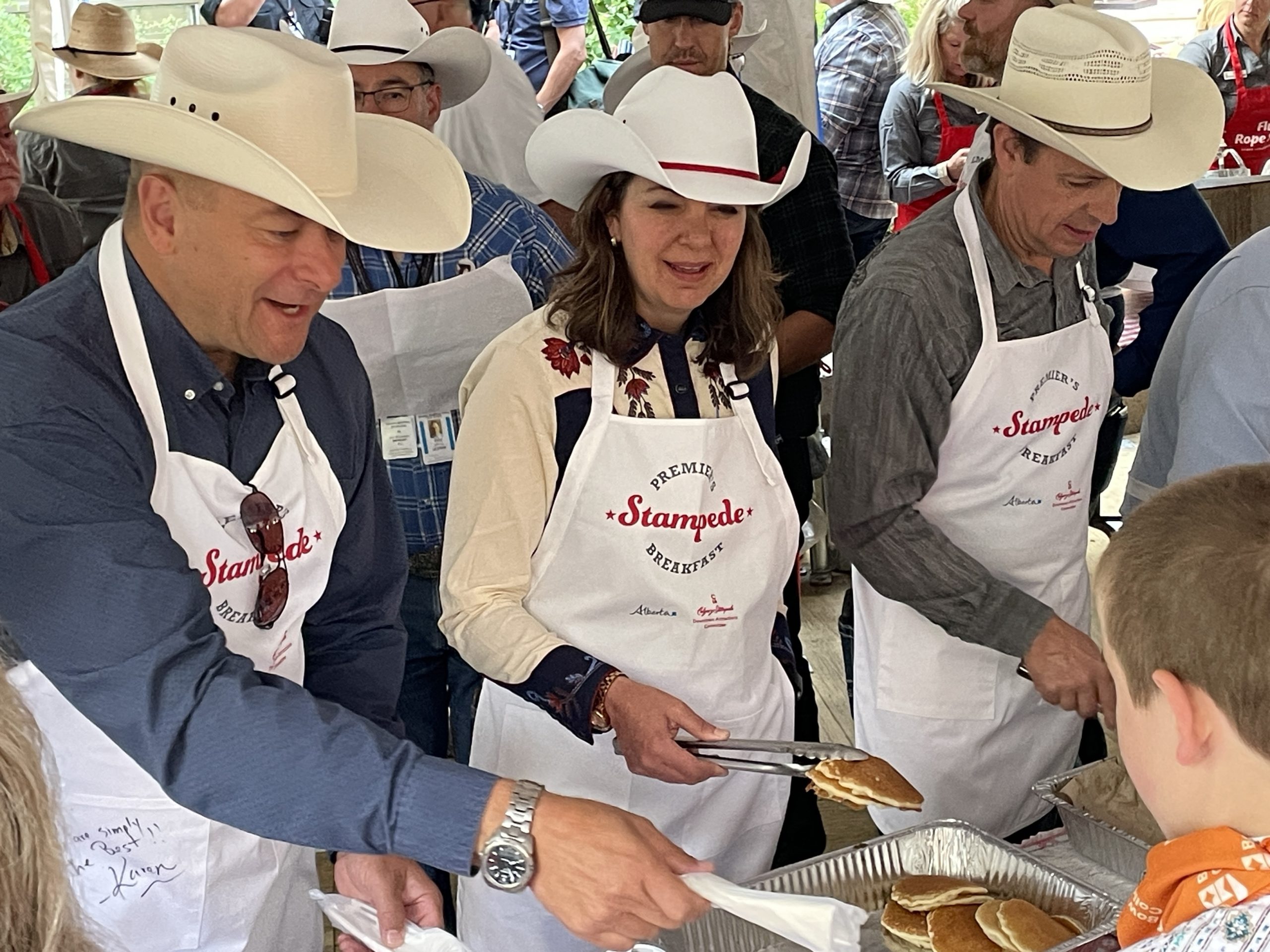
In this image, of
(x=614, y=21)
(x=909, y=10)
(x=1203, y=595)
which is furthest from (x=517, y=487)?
(x=909, y=10)

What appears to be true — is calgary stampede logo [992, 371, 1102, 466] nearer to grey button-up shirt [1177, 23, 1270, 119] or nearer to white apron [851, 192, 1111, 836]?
white apron [851, 192, 1111, 836]

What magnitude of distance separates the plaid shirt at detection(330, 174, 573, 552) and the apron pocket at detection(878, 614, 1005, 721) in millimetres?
874

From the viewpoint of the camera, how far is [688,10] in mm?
3232

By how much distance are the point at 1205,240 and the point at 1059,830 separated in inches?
60.1

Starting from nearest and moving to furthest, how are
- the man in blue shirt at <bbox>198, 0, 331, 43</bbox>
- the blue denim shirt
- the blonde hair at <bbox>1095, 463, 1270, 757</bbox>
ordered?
the blonde hair at <bbox>1095, 463, 1270, 757</bbox>
the blue denim shirt
the man in blue shirt at <bbox>198, 0, 331, 43</bbox>

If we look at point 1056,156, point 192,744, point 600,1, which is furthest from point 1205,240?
point 600,1

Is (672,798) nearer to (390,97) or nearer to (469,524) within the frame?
(469,524)

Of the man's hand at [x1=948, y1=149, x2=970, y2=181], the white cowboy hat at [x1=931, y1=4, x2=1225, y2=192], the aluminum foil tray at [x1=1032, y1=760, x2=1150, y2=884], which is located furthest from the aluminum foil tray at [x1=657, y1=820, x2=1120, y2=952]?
the man's hand at [x1=948, y1=149, x2=970, y2=181]

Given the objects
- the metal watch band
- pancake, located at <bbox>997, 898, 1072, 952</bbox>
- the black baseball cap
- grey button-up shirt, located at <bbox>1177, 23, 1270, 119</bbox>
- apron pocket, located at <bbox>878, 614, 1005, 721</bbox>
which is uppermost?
the black baseball cap

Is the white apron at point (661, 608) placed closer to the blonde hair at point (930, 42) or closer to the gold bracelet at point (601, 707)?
the gold bracelet at point (601, 707)

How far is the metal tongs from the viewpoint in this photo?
183 cm

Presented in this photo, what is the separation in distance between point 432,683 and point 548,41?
3041mm

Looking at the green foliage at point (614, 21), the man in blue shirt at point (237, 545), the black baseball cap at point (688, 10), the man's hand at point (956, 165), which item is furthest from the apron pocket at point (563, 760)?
the green foliage at point (614, 21)

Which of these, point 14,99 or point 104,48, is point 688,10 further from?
point 104,48
